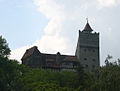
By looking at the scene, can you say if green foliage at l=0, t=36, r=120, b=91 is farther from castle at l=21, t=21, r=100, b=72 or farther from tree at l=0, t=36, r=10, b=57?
castle at l=21, t=21, r=100, b=72

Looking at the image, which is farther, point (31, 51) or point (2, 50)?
point (31, 51)

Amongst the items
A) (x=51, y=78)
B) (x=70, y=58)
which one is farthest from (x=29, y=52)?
(x=51, y=78)

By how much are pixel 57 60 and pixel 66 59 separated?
2267mm

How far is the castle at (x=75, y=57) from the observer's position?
83.2 meters

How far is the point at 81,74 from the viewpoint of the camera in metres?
60.9

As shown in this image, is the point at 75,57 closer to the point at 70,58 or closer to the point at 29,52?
the point at 70,58

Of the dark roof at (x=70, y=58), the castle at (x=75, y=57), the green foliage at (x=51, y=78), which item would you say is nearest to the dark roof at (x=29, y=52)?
the castle at (x=75, y=57)

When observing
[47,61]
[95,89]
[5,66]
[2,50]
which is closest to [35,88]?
[95,89]

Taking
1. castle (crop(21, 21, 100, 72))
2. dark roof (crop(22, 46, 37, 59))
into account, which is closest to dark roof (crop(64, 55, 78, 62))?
castle (crop(21, 21, 100, 72))

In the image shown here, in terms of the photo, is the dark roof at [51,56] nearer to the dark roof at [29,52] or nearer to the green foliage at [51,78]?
the dark roof at [29,52]

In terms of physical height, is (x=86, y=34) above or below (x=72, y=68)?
above

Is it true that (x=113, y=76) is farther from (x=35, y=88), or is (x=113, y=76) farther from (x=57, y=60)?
(x=57, y=60)

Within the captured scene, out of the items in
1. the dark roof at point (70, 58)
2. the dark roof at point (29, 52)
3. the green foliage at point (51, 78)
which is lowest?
the green foliage at point (51, 78)

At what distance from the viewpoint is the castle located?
273 ft
